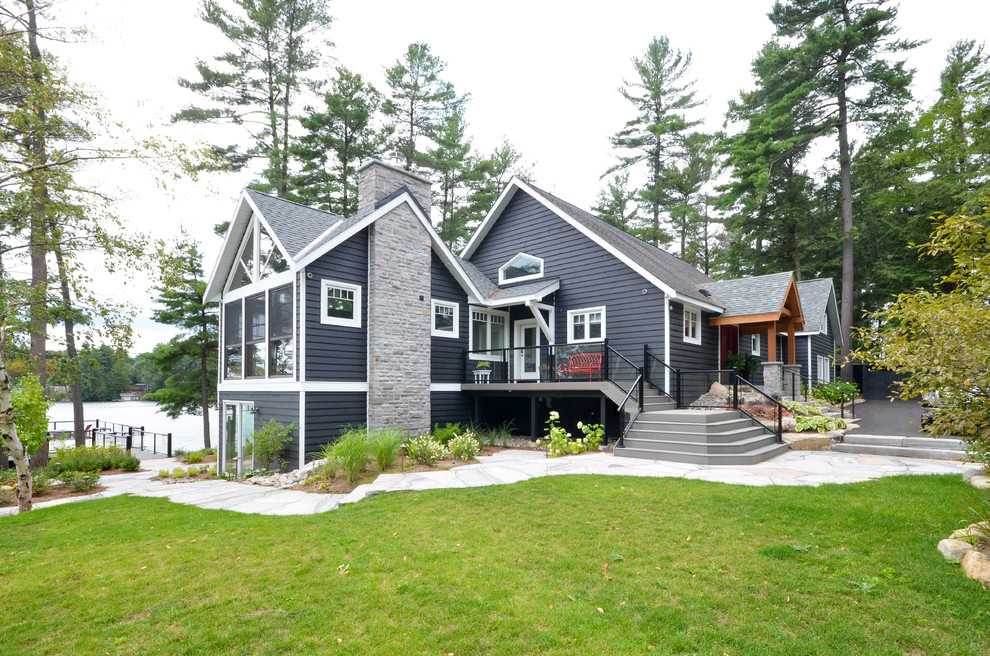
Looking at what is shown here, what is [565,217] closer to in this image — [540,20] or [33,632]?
[540,20]

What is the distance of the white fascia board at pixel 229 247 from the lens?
40.0ft

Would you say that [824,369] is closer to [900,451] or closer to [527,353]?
[900,451]

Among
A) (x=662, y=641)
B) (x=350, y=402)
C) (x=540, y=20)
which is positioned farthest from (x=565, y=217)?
(x=662, y=641)

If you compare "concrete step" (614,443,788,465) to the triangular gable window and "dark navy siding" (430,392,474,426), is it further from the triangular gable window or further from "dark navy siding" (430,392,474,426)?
the triangular gable window

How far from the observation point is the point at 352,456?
8430 mm

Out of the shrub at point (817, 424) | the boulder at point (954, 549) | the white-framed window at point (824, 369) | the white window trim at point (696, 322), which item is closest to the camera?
the boulder at point (954, 549)

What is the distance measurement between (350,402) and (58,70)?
24.7 feet

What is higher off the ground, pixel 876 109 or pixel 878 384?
pixel 876 109

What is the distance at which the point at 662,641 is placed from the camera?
9.94ft

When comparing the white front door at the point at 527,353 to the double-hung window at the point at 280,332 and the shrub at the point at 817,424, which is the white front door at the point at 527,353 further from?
the shrub at the point at 817,424

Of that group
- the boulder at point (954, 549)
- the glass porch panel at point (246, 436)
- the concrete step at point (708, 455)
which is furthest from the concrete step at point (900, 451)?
the glass porch panel at point (246, 436)

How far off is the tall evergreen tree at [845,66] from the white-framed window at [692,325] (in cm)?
1036

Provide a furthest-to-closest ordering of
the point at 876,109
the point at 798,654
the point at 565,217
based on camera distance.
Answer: the point at 876,109 < the point at 565,217 < the point at 798,654

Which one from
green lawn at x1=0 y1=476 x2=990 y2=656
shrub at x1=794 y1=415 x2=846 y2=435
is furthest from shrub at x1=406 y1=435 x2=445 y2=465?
shrub at x1=794 y1=415 x2=846 y2=435
